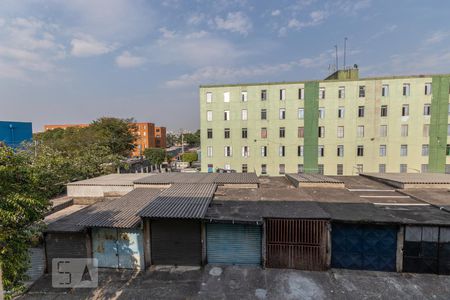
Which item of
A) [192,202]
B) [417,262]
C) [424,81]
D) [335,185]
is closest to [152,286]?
[192,202]

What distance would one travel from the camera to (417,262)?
29.5 feet

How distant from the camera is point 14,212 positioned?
5.68m

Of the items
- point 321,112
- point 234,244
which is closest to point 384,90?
point 321,112

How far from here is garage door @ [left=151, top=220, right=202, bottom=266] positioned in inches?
392

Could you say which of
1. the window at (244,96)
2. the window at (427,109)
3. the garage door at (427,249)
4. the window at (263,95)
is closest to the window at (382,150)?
the window at (427,109)

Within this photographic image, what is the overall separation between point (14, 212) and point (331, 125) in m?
32.2

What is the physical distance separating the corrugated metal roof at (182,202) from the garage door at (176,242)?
0.67m

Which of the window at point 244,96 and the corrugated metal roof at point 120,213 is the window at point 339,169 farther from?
the corrugated metal roof at point 120,213

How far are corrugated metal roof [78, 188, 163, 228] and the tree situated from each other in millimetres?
3123

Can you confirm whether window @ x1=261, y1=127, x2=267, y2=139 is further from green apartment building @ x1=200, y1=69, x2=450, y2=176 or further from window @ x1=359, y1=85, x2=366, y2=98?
window @ x1=359, y1=85, x2=366, y2=98

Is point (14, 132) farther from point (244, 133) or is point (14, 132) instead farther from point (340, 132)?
point (340, 132)

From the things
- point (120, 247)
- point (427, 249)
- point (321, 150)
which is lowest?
point (120, 247)

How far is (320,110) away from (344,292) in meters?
26.0

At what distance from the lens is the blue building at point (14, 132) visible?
73.0 ft
